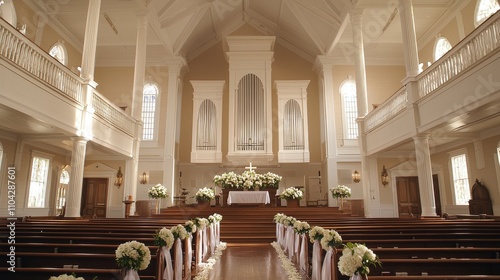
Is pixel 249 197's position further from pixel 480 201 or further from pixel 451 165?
pixel 451 165

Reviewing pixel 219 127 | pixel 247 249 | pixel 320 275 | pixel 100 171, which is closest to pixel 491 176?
pixel 247 249

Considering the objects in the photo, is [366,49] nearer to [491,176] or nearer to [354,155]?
[354,155]

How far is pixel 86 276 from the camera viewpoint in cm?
312

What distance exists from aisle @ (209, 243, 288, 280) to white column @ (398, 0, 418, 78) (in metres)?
6.47

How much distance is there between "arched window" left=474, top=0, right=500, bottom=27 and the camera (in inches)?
469

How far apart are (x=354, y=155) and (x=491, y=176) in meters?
6.54

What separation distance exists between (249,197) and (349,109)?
25.2 feet

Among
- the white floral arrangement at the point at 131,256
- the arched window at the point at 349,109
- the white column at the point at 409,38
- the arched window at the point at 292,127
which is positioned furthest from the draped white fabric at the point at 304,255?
the arched window at the point at 349,109

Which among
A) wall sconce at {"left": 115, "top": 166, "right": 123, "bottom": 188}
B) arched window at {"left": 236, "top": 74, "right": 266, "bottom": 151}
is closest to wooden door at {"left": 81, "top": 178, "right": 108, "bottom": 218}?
wall sconce at {"left": 115, "top": 166, "right": 123, "bottom": 188}

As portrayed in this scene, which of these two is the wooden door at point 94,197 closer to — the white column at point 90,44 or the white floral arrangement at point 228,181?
the white floral arrangement at point 228,181

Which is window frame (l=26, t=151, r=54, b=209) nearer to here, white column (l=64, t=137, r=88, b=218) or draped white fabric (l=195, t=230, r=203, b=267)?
white column (l=64, t=137, r=88, b=218)

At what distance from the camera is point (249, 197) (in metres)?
13.4

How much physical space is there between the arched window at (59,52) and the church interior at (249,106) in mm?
95

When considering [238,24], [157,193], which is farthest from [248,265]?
[238,24]
